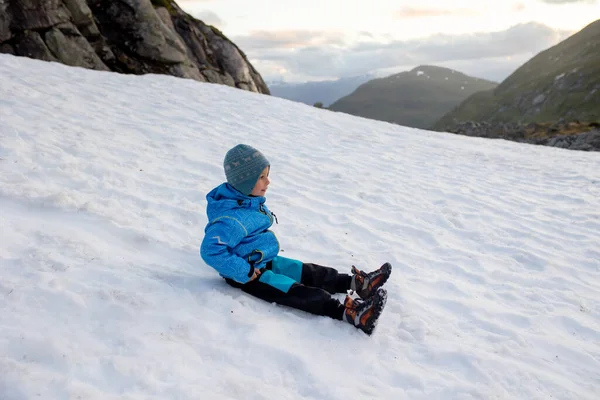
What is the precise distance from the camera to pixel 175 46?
23.0 m

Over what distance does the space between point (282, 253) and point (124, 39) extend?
68.1 ft

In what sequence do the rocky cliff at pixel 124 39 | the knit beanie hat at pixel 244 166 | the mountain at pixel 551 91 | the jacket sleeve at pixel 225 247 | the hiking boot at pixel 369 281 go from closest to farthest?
the jacket sleeve at pixel 225 247, the knit beanie hat at pixel 244 166, the hiking boot at pixel 369 281, the rocky cliff at pixel 124 39, the mountain at pixel 551 91

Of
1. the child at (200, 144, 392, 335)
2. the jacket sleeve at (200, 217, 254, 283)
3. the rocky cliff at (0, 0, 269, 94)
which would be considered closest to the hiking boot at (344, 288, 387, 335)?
the child at (200, 144, 392, 335)

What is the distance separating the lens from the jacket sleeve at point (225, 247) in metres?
3.56

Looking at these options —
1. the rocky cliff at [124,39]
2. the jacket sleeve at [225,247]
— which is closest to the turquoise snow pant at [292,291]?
the jacket sleeve at [225,247]

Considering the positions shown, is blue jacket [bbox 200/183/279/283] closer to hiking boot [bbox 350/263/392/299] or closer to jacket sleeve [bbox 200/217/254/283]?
jacket sleeve [bbox 200/217/254/283]

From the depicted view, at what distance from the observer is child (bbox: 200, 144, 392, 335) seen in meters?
3.60

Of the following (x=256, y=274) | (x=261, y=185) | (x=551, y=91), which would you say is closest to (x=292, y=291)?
(x=256, y=274)

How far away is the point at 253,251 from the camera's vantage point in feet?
12.6

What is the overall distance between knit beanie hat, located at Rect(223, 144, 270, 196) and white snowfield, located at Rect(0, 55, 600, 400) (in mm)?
1121

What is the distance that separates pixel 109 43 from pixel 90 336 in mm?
21687

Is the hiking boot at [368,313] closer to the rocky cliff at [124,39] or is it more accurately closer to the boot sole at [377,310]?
the boot sole at [377,310]

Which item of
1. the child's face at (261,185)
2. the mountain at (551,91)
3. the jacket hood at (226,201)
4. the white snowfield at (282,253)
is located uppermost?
the mountain at (551,91)

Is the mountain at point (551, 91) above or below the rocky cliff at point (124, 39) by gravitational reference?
above
